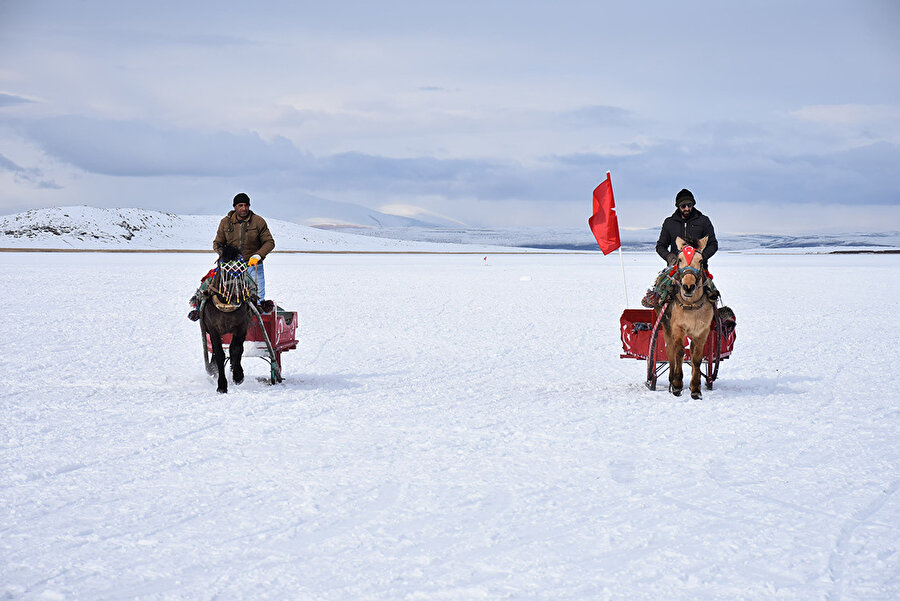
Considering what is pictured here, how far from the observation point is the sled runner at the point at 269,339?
8.67 metres

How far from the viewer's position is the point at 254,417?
23.5ft

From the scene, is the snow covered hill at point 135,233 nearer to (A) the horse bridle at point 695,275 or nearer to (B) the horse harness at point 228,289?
(B) the horse harness at point 228,289

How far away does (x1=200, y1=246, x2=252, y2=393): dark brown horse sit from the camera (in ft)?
26.3

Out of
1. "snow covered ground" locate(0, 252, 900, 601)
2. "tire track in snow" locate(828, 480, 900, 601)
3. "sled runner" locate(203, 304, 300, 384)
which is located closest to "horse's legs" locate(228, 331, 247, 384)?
"sled runner" locate(203, 304, 300, 384)

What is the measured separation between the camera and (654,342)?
8492 mm

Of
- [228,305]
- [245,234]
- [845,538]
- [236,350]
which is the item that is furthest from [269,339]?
[845,538]

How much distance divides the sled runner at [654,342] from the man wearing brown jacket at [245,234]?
3411 millimetres

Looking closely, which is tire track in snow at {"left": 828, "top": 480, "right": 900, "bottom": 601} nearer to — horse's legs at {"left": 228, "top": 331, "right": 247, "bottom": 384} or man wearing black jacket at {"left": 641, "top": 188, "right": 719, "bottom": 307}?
man wearing black jacket at {"left": 641, "top": 188, "right": 719, "bottom": 307}

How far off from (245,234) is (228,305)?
825 mm

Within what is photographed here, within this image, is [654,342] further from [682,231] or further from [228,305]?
[228,305]

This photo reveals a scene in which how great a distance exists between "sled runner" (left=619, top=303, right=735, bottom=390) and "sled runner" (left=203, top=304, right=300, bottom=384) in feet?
10.5

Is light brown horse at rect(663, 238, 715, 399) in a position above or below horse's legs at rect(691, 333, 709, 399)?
above

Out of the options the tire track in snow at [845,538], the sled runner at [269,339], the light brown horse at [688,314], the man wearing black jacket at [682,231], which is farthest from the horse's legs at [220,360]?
the tire track in snow at [845,538]

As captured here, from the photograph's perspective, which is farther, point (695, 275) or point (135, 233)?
point (135, 233)
